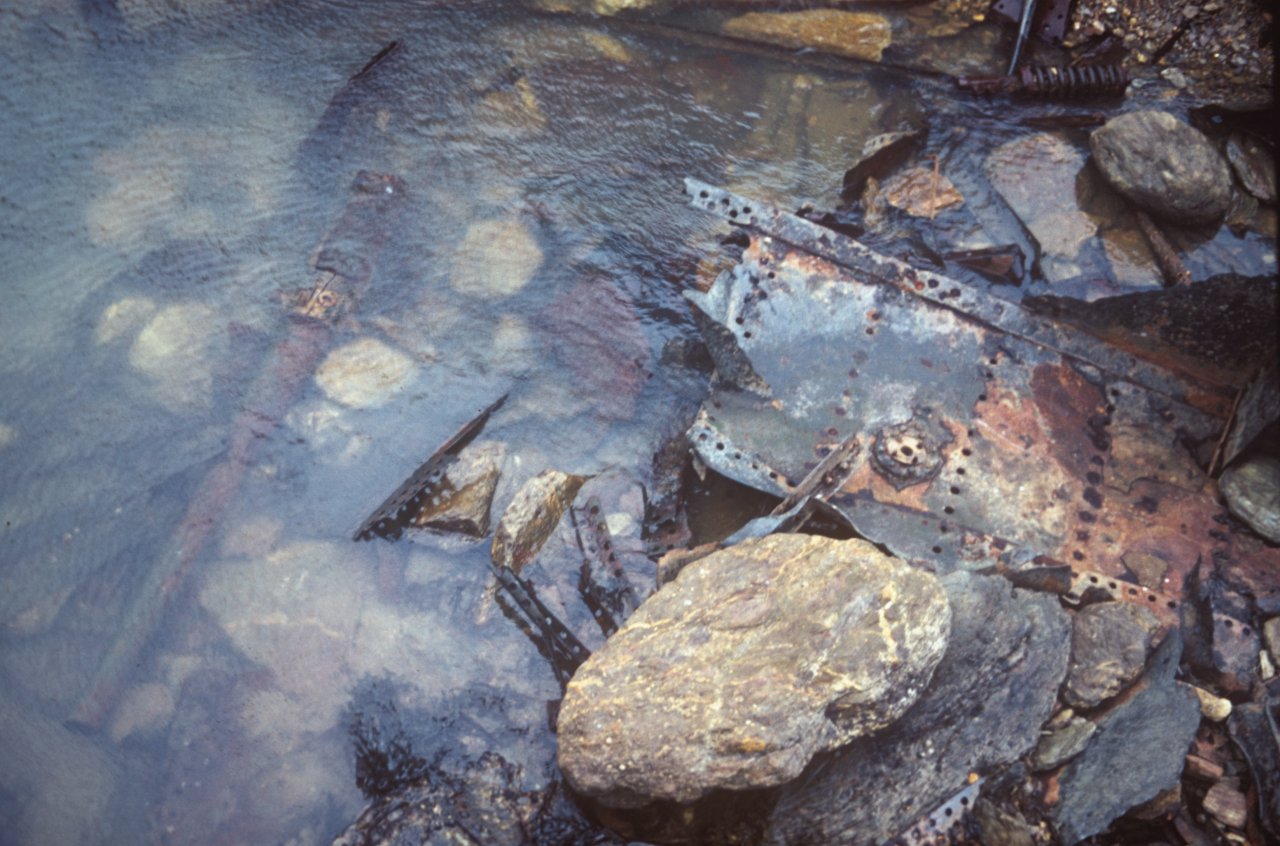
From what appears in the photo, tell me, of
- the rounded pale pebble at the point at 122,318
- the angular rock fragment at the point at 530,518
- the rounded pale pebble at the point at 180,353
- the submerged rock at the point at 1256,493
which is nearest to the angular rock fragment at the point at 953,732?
the submerged rock at the point at 1256,493

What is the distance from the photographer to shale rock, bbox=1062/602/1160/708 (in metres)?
3.11

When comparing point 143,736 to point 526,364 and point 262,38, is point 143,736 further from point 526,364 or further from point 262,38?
point 262,38

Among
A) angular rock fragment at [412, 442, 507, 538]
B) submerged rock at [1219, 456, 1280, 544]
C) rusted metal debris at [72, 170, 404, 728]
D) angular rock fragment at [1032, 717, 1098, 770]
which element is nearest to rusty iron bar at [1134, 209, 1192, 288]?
submerged rock at [1219, 456, 1280, 544]

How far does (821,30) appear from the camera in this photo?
516cm

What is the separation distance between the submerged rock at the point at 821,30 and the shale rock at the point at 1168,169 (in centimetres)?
163

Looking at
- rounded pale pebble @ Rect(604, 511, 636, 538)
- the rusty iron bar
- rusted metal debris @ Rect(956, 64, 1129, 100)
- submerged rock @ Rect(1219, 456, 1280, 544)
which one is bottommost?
rounded pale pebble @ Rect(604, 511, 636, 538)

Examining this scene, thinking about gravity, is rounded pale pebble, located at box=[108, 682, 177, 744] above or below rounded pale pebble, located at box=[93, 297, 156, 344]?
below

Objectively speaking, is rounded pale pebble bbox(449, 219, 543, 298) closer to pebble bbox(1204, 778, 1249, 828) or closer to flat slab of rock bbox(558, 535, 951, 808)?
flat slab of rock bbox(558, 535, 951, 808)

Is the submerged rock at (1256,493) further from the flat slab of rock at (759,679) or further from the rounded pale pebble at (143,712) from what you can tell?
the rounded pale pebble at (143,712)

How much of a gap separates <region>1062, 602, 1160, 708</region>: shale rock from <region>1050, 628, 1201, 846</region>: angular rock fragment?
0.09 m

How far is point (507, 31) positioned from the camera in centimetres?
514

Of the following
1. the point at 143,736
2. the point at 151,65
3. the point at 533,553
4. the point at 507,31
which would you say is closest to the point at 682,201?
the point at 507,31

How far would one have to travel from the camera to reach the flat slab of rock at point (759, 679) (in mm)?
2582

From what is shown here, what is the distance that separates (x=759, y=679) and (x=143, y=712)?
2609mm
